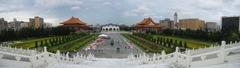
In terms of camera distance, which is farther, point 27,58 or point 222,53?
point 27,58

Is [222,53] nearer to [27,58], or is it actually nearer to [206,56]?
[206,56]

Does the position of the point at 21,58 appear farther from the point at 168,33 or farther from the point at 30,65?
Result: the point at 168,33

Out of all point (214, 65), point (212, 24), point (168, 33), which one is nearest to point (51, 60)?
point (214, 65)

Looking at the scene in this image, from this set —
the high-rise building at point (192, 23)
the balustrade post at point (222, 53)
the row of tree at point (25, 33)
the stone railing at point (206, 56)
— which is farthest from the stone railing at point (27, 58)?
the high-rise building at point (192, 23)

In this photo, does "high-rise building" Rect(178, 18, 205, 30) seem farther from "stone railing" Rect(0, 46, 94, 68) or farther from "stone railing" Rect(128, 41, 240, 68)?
"stone railing" Rect(0, 46, 94, 68)

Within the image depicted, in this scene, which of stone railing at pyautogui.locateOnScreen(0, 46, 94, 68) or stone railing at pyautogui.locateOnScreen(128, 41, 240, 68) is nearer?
stone railing at pyautogui.locateOnScreen(128, 41, 240, 68)

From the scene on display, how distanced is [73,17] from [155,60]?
102 m

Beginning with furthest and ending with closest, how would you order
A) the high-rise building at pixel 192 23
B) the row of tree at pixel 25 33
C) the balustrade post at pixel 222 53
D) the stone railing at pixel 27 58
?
the high-rise building at pixel 192 23 < the row of tree at pixel 25 33 < the stone railing at pixel 27 58 < the balustrade post at pixel 222 53

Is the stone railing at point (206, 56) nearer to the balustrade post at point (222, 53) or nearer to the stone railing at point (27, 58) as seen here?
the balustrade post at point (222, 53)

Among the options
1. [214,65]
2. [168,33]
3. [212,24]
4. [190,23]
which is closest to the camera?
[214,65]

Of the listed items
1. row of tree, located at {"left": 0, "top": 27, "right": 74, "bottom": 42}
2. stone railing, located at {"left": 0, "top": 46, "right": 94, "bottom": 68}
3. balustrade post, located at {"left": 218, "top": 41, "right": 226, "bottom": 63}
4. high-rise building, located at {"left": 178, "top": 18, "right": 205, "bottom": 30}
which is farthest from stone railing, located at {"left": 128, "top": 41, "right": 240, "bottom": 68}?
high-rise building, located at {"left": 178, "top": 18, "right": 205, "bottom": 30}

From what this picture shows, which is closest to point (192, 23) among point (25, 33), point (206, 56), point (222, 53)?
point (25, 33)

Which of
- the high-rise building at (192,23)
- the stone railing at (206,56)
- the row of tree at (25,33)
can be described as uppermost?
the stone railing at (206,56)

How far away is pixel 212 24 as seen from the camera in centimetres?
16025
